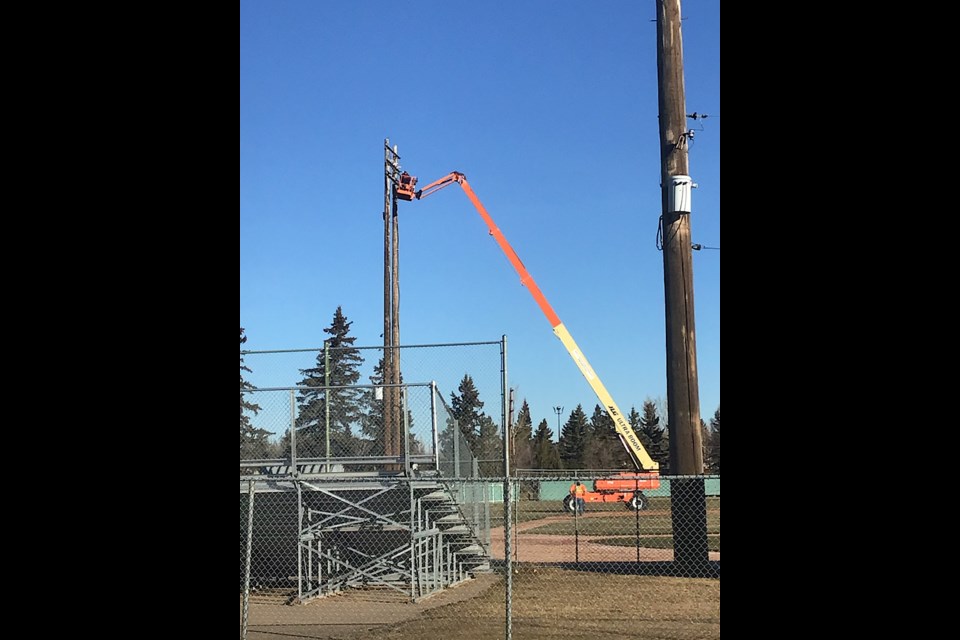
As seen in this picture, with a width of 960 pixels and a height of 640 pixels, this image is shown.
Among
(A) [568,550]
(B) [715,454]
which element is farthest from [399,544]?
(B) [715,454]

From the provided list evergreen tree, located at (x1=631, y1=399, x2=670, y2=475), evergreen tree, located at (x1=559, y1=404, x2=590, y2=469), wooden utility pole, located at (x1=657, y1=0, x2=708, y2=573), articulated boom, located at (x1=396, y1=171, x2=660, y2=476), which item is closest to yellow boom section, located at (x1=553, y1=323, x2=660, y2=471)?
articulated boom, located at (x1=396, y1=171, x2=660, y2=476)

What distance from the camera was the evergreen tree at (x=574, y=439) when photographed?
6912 cm

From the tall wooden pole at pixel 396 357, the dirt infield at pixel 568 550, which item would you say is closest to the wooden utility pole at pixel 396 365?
the tall wooden pole at pixel 396 357

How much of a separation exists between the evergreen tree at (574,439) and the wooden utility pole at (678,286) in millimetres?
49451

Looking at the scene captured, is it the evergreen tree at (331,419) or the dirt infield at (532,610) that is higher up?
the evergreen tree at (331,419)

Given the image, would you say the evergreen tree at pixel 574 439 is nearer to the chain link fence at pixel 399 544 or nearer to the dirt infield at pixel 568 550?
the dirt infield at pixel 568 550

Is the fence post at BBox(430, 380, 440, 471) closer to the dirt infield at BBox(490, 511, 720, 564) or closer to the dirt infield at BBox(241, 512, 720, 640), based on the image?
the dirt infield at BBox(241, 512, 720, 640)

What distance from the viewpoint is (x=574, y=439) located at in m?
74.8

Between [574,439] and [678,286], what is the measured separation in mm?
60642

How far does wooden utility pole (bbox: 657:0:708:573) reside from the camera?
Result: 14891 mm

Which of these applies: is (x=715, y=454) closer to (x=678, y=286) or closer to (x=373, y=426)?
(x=678, y=286)

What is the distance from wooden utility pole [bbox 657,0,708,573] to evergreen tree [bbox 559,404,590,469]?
49.5 metres
